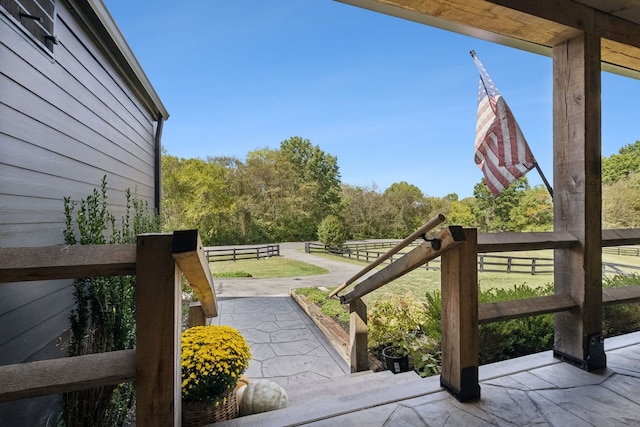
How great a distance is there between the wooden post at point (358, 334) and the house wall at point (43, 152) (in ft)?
6.10

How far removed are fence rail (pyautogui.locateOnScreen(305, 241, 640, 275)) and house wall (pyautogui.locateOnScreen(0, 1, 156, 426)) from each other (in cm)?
271

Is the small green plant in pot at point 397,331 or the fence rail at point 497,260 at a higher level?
the fence rail at point 497,260

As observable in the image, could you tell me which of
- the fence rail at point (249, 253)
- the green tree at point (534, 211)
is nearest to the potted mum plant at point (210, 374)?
the green tree at point (534, 211)

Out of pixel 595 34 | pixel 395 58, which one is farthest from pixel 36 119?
pixel 395 58

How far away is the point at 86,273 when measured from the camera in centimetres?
78

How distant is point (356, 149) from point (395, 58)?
474cm

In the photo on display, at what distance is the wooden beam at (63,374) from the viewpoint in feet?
2.42

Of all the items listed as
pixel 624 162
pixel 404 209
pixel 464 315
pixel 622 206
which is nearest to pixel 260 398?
pixel 464 315

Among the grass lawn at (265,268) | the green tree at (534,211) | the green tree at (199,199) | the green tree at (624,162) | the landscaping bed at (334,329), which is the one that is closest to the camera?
the landscaping bed at (334,329)

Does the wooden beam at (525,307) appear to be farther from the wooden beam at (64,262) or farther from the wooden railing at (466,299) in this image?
the wooden beam at (64,262)

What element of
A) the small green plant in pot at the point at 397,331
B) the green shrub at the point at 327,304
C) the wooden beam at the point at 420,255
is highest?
the wooden beam at the point at 420,255

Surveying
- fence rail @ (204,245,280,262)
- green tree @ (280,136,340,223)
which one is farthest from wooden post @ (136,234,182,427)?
green tree @ (280,136,340,223)

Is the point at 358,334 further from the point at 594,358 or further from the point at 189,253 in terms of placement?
the point at 189,253

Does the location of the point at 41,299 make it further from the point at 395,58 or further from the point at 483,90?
the point at 395,58
